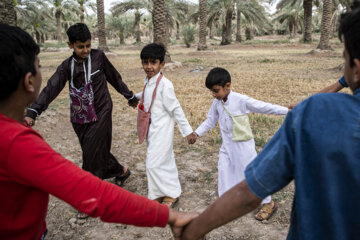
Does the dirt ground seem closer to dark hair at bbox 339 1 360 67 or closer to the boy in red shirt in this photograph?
the boy in red shirt

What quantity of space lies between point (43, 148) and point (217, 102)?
2.10 meters

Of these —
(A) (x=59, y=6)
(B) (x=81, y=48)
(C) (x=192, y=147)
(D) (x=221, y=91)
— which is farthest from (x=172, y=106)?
(A) (x=59, y=6)

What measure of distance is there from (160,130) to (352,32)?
230 cm

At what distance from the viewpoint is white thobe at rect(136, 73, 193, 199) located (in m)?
3.03

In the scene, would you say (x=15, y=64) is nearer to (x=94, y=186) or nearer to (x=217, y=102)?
(x=94, y=186)

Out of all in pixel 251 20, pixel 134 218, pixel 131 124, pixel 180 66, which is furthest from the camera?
pixel 251 20

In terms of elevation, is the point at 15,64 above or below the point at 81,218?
above


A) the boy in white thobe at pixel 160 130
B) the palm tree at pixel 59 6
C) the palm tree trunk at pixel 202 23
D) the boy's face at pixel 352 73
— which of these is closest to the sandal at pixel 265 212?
the boy in white thobe at pixel 160 130

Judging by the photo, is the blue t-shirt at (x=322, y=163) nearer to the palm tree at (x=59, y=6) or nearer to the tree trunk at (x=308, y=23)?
the tree trunk at (x=308, y=23)

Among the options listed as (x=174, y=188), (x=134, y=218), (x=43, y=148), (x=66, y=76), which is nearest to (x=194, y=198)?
(x=174, y=188)

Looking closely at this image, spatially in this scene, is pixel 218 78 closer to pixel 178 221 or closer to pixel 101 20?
pixel 178 221

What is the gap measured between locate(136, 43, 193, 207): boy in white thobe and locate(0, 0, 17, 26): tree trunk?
200 inches

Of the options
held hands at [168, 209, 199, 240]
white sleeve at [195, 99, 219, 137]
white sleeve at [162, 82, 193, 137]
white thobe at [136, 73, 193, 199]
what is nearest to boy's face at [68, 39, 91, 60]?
white thobe at [136, 73, 193, 199]

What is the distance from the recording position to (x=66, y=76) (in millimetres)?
3127
